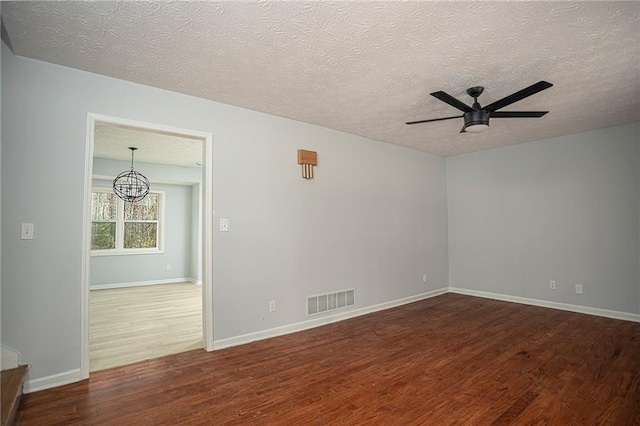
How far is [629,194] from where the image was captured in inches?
161

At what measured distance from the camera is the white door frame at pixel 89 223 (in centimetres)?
259

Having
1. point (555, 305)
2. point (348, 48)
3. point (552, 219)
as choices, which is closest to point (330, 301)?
point (348, 48)

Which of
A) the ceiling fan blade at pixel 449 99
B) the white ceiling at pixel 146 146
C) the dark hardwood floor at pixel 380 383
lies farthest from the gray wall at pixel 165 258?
the ceiling fan blade at pixel 449 99

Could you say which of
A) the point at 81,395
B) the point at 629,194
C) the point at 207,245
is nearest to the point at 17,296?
the point at 81,395

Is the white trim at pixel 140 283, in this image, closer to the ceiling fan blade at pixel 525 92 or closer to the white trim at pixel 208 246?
the white trim at pixel 208 246

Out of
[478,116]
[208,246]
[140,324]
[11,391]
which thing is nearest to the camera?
[11,391]

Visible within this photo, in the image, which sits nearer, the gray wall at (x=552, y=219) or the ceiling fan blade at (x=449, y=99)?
the ceiling fan blade at (x=449, y=99)

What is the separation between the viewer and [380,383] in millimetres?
2482

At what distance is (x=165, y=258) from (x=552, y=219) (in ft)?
23.7

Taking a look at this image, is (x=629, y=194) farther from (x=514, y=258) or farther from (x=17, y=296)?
(x=17, y=296)

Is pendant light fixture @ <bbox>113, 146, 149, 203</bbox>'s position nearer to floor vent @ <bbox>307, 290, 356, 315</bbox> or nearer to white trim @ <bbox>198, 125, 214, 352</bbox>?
white trim @ <bbox>198, 125, 214, 352</bbox>

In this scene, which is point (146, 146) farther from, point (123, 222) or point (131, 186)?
point (123, 222)

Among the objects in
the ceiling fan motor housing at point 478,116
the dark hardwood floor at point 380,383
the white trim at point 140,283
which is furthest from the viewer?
the white trim at point 140,283

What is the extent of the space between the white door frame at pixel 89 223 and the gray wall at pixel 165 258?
3975mm
